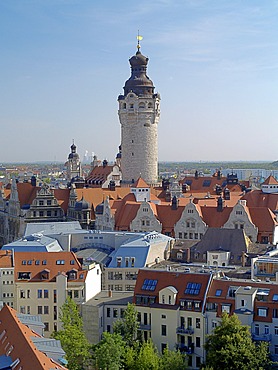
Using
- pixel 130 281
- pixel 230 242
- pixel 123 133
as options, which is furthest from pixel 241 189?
pixel 130 281

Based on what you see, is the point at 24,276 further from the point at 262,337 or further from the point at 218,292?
the point at 262,337

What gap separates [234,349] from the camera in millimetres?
44438

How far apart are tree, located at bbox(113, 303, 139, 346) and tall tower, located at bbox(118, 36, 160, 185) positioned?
2233 inches

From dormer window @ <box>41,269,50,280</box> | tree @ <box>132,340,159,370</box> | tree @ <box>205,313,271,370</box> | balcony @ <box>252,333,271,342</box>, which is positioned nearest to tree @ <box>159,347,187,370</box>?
tree @ <box>132,340,159,370</box>

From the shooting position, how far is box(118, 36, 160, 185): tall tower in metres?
105

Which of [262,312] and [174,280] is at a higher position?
[174,280]

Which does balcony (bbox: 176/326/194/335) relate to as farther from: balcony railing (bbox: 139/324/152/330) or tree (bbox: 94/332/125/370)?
tree (bbox: 94/332/125/370)

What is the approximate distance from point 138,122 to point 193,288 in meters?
56.0

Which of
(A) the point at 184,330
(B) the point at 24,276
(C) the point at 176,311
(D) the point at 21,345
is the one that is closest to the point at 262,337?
(A) the point at 184,330

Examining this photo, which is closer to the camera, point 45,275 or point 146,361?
point 146,361

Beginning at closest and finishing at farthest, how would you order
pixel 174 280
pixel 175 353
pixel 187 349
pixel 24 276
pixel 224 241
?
pixel 175 353, pixel 187 349, pixel 174 280, pixel 24 276, pixel 224 241

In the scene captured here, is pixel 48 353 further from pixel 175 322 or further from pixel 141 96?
pixel 141 96

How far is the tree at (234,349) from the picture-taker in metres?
44.4

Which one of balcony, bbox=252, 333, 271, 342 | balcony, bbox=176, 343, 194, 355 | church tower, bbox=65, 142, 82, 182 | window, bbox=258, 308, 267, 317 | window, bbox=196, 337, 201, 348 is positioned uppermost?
church tower, bbox=65, 142, 82, 182
